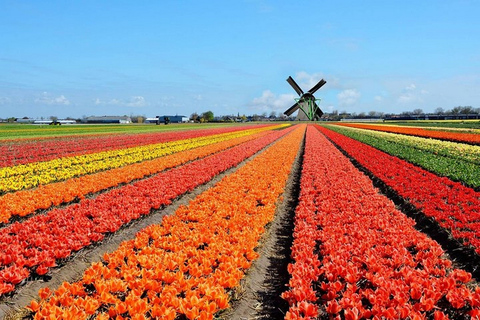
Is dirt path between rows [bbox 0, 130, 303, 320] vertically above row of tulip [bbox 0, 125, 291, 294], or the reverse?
row of tulip [bbox 0, 125, 291, 294]

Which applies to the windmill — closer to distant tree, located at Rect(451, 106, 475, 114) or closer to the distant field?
the distant field

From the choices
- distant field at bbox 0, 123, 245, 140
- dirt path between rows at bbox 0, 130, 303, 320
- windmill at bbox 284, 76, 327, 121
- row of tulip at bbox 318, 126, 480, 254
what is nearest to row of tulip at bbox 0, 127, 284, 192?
dirt path between rows at bbox 0, 130, 303, 320

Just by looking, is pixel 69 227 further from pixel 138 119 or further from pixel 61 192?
pixel 138 119

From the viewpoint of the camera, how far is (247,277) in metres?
5.61

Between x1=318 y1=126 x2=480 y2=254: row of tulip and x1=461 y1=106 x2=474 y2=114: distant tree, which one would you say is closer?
x1=318 y1=126 x2=480 y2=254: row of tulip

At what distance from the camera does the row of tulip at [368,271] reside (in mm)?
3887

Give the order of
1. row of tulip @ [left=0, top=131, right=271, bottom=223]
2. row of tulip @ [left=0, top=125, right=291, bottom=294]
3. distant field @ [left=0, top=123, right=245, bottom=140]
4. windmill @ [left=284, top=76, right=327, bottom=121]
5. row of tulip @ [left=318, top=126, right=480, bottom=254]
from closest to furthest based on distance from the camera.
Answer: row of tulip @ [left=0, top=125, right=291, bottom=294]
row of tulip @ [left=318, top=126, right=480, bottom=254]
row of tulip @ [left=0, top=131, right=271, bottom=223]
distant field @ [left=0, top=123, right=245, bottom=140]
windmill @ [left=284, top=76, right=327, bottom=121]

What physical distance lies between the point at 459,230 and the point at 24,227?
29.2 feet

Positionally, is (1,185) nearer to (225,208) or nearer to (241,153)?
(225,208)

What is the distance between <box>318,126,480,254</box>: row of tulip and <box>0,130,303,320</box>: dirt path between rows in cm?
346

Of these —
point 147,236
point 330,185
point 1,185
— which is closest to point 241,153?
point 330,185

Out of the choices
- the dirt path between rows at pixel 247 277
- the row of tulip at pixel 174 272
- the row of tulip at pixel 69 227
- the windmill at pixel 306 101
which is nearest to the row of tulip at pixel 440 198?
the dirt path between rows at pixel 247 277

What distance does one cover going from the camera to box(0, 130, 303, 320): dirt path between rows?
4.62m

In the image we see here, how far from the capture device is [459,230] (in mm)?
6906
